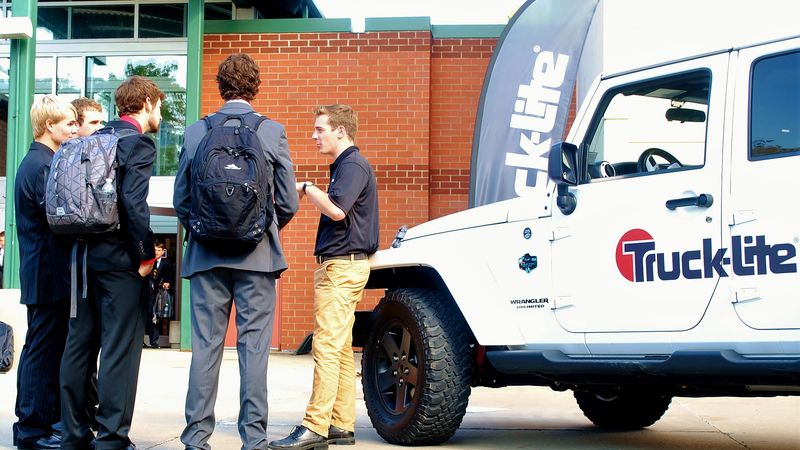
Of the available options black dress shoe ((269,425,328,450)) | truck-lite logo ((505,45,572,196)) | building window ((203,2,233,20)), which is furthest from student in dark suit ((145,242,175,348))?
black dress shoe ((269,425,328,450))

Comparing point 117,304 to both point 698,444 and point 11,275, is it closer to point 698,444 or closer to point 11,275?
point 698,444

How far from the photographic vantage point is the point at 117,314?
16.3ft

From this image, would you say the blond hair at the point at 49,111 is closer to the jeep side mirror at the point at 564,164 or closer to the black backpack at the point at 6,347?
the jeep side mirror at the point at 564,164

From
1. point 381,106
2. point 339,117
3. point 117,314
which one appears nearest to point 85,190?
point 117,314

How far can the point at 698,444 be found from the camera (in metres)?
6.17

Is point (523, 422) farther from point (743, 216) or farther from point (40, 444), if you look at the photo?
point (40, 444)

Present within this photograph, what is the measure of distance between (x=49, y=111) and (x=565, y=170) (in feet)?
9.46

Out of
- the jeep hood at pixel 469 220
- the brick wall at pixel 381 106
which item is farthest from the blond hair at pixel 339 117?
the brick wall at pixel 381 106

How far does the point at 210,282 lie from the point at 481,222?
161 centimetres

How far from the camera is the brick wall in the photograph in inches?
628

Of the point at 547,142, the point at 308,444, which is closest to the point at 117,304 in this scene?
the point at 308,444

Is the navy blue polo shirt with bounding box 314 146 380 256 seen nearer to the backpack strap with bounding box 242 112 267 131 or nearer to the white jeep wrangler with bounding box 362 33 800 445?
the white jeep wrangler with bounding box 362 33 800 445

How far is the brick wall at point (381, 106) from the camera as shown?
52.3 ft

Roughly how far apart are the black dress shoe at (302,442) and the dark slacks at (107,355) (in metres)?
0.80
